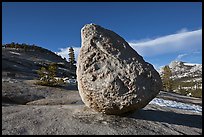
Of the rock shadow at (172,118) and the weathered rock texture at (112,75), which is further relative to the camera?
the rock shadow at (172,118)

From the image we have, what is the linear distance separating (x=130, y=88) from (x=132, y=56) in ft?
6.13

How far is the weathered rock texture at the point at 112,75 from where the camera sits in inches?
437

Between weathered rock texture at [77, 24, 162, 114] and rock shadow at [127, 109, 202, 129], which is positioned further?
rock shadow at [127, 109, 202, 129]

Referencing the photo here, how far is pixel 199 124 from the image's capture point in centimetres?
1330

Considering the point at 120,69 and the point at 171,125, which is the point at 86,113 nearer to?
the point at 120,69

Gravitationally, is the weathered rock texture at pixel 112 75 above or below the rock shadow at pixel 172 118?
above

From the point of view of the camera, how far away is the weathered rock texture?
437 inches

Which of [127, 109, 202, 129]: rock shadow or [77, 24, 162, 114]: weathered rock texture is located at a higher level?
[77, 24, 162, 114]: weathered rock texture

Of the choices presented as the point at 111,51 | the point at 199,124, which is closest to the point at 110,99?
the point at 111,51

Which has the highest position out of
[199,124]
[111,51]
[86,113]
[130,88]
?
[111,51]

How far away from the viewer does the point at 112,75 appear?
11.3m

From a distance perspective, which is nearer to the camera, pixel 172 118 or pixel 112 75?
pixel 112 75

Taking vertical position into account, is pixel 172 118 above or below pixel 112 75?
below

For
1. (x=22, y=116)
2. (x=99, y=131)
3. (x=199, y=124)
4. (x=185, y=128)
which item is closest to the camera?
(x=99, y=131)
